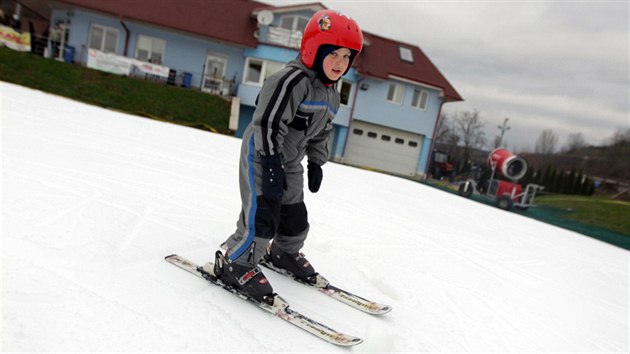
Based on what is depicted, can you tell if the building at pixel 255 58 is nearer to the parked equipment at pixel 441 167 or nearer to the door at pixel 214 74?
the door at pixel 214 74

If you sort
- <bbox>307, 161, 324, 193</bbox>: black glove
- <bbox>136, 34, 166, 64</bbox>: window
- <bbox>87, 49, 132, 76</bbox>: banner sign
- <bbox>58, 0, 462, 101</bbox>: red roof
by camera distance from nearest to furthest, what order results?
<bbox>307, 161, 324, 193</bbox>: black glove → <bbox>87, 49, 132, 76</bbox>: banner sign → <bbox>58, 0, 462, 101</bbox>: red roof → <bbox>136, 34, 166, 64</bbox>: window

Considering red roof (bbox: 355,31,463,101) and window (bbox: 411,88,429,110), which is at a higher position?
red roof (bbox: 355,31,463,101)

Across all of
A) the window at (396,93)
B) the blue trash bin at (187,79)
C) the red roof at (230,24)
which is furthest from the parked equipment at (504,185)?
the blue trash bin at (187,79)

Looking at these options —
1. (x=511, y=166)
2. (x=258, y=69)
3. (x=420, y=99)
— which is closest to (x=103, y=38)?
(x=258, y=69)

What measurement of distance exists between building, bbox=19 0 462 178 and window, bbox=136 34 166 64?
0.15ft

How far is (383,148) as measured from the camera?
21.6 metres

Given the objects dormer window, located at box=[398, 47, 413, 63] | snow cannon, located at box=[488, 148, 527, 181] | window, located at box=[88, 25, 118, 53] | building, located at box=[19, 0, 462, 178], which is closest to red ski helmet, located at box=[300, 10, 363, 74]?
snow cannon, located at box=[488, 148, 527, 181]

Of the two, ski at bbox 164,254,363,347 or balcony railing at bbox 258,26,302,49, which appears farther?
balcony railing at bbox 258,26,302,49

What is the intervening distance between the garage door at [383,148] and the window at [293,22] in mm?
5792

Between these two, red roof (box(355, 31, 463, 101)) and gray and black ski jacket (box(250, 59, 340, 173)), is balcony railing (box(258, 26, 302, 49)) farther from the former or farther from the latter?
gray and black ski jacket (box(250, 59, 340, 173))

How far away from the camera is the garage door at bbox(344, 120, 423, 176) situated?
2133 cm

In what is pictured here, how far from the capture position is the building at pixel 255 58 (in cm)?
1838

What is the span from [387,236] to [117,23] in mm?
19611

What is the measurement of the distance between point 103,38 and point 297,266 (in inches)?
816
